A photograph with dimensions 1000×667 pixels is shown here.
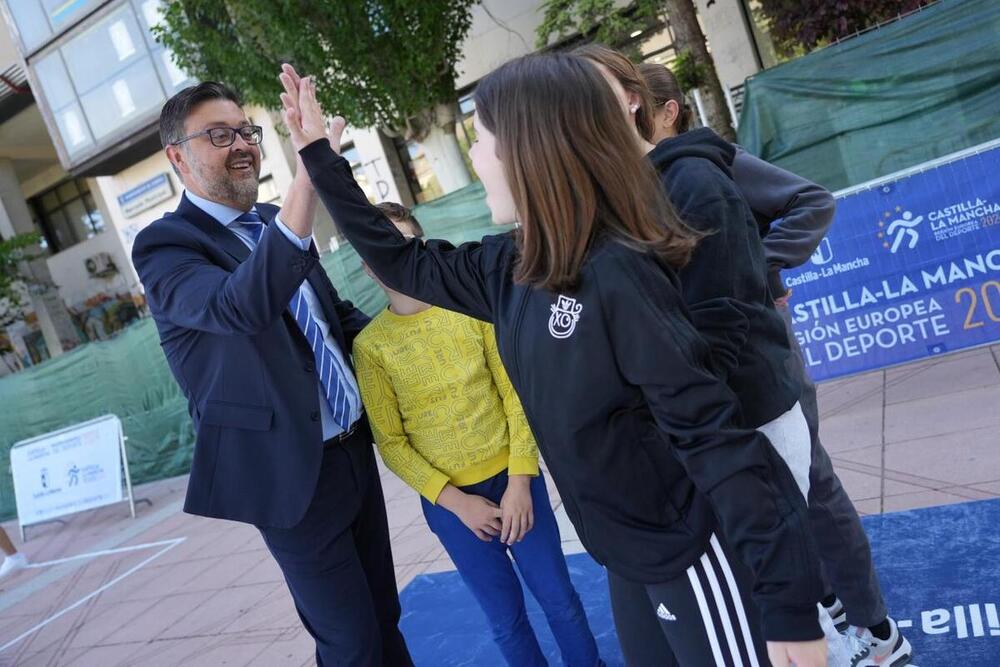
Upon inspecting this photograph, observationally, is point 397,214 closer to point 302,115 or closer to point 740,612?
point 302,115

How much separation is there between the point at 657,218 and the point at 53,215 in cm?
2787

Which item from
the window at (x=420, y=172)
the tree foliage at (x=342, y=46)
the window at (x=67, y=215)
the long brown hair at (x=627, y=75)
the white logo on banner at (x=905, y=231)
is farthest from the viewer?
the window at (x=67, y=215)

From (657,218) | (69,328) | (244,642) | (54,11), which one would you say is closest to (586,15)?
(244,642)

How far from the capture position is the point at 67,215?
25.0 meters

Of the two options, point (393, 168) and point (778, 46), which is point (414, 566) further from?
point (393, 168)

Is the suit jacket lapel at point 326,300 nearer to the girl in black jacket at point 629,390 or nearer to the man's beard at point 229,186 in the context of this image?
the man's beard at point 229,186

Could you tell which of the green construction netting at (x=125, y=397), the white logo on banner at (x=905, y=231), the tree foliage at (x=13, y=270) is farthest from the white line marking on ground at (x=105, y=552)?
the tree foliage at (x=13, y=270)

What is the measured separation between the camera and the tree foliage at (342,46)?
398 inches

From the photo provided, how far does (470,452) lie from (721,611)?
1.17 m

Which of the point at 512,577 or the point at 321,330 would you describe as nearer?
the point at 321,330

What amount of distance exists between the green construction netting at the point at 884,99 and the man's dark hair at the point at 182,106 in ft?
17.1

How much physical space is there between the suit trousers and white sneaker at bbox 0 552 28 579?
265 inches

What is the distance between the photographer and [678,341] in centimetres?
150

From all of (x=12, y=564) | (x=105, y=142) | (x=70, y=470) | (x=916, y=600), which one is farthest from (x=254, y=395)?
(x=105, y=142)
